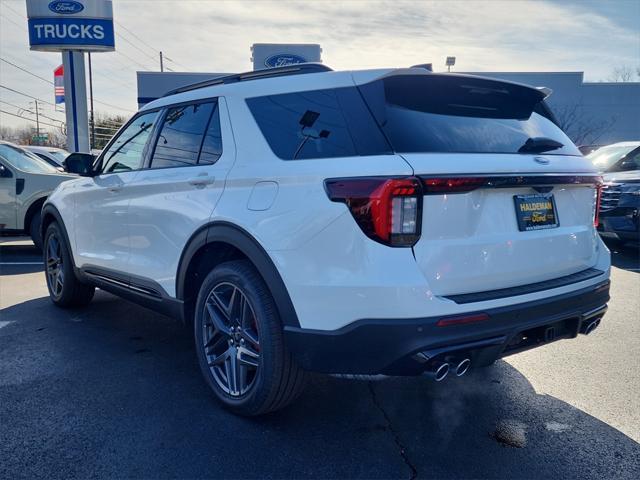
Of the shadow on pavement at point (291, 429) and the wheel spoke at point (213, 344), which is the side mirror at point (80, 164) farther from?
the wheel spoke at point (213, 344)

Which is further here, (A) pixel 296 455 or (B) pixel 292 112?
(B) pixel 292 112

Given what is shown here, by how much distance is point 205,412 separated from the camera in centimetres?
332

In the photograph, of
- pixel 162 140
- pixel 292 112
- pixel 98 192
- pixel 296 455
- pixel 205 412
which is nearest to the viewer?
pixel 296 455

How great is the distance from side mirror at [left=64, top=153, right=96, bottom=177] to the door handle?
1.85m

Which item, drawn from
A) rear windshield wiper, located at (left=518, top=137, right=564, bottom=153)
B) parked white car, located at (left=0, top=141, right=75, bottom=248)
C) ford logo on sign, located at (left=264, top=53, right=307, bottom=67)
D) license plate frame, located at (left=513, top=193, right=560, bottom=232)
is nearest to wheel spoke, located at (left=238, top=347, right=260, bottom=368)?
license plate frame, located at (left=513, top=193, right=560, bottom=232)

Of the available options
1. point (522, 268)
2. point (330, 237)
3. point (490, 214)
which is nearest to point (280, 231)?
point (330, 237)

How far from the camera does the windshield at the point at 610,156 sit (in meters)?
9.67

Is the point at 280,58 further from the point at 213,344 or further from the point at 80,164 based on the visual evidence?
the point at 213,344

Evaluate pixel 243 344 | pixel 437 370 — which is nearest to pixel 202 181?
pixel 243 344

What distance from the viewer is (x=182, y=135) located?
12.7 feet

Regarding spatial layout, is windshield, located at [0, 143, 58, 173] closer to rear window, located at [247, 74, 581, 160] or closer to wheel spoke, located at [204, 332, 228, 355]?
wheel spoke, located at [204, 332, 228, 355]

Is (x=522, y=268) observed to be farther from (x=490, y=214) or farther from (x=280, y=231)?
(x=280, y=231)

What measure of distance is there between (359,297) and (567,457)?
140 cm

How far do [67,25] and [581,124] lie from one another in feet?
86.0
